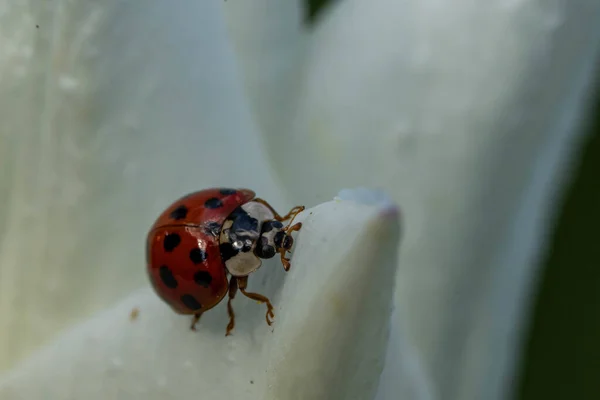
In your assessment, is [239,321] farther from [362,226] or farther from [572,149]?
[572,149]

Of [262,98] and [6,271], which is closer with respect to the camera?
[6,271]

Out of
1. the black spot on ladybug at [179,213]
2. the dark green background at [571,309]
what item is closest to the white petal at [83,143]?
the black spot on ladybug at [179,213]

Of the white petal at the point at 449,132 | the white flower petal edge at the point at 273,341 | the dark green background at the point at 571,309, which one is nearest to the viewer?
the white flower petal edge at the point at 273,341

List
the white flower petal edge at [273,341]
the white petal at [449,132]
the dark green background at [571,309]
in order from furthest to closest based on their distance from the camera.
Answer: the dark green background at [571,309], the white petal at [449,132], the white flower petal edge at [273,341]

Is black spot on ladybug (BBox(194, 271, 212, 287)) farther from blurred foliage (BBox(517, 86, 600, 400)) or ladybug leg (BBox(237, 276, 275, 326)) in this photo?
blurred foliage (BBox(517, 86, 600, 400))

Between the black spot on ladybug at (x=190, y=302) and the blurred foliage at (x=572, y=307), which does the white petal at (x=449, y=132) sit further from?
the blurred foliage at (x=572, y=307)

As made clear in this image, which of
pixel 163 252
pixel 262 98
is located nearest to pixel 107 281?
pixel 163 252

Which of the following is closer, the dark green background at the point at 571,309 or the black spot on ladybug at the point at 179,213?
the black spot on ladybug at the point at 179,213
